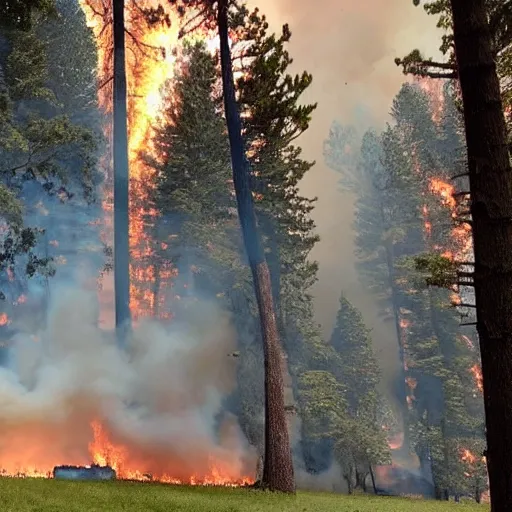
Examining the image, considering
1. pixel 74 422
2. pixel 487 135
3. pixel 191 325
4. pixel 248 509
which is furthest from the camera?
pixel 191 325

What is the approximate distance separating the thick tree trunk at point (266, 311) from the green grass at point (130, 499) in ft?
2.49

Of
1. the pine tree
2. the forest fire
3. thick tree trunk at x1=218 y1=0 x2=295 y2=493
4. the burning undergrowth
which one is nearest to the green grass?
thick tree trunk at x1=218 y1=0 x2=295 y2=493

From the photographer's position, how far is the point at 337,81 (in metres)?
44.2

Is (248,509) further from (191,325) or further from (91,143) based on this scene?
(91,143)

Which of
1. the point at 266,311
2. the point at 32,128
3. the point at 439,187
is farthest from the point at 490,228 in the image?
the point at 439,187

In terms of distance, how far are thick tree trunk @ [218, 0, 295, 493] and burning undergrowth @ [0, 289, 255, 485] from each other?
176 inches

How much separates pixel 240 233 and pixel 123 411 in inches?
514

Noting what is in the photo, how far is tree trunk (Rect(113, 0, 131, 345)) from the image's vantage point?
57.0 feet

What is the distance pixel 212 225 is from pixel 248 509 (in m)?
17.4

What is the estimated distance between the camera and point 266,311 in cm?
1312

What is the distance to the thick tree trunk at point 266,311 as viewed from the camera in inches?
478

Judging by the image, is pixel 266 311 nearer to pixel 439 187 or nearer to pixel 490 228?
pixel 490 228

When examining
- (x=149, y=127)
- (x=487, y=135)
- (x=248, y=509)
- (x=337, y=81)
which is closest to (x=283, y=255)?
(x=149, y=127)

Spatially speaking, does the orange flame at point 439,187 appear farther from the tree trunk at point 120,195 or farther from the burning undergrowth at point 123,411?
the tree trunk at point 120,195
